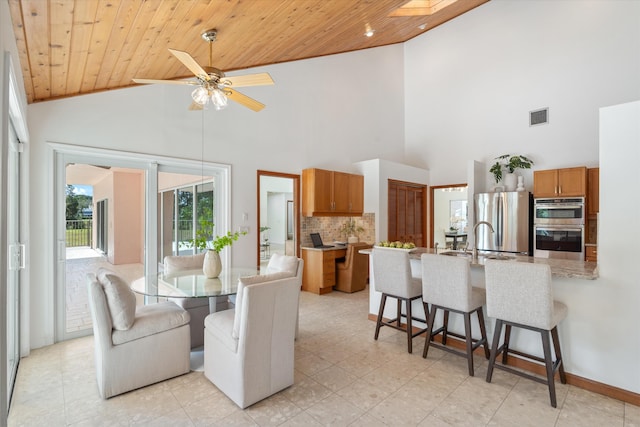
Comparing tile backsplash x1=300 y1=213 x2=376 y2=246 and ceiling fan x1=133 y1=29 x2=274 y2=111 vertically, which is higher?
ceiling fan x1=133 y1=29 x2=274 y2=111

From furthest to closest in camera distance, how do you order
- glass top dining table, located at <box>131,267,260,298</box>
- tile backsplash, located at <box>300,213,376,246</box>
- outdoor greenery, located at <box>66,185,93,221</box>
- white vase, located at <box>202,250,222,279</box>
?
tile backsplash, located at <box>300,213,376,246</box> → outdoor greenery, located at <box>66,185,93,221</box> → white vase, located at <box>202,250,222,279</box> → glass top dining table, located at <box>131,267,260,298</box>

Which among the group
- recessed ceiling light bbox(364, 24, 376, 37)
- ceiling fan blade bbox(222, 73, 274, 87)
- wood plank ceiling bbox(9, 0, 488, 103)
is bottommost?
ceiling fan blade bbox(222, 73, 274, 87)

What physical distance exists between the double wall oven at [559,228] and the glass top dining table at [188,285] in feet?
15.4

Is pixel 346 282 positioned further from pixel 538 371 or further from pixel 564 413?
pixel 564 413

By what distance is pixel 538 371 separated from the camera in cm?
271

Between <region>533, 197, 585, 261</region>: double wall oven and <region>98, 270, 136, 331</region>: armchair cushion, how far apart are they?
18.4 ft

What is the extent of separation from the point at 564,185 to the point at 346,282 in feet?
12.5

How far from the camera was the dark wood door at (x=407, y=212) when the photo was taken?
251 inches

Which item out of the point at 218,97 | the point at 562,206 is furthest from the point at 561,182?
the point at 218,97

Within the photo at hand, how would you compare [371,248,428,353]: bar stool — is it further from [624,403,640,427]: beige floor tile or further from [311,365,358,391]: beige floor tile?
[624,403,640,427]: beige floor tile

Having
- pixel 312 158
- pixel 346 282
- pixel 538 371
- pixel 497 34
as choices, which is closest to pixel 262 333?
pixel 538 371

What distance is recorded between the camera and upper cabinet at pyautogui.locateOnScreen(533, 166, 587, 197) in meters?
4.82

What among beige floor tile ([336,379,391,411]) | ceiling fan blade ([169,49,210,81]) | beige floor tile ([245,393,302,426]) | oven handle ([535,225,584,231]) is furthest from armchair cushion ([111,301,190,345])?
oven handle ([535,225,584,231])

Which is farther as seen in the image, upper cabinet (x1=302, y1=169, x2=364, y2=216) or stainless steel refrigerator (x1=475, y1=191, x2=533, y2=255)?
upper cabinet (x1=302, y1=169, x2=364, y2=216)
